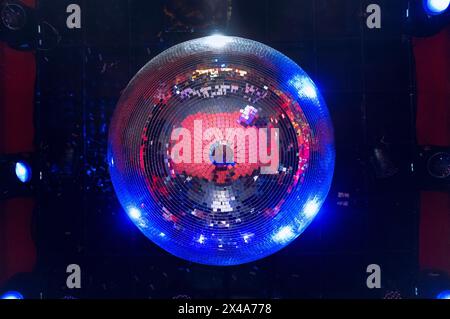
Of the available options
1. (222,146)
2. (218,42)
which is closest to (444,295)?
(222,146)

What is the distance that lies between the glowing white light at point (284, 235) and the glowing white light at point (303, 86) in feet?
1.17

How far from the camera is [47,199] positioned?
5.53 feet

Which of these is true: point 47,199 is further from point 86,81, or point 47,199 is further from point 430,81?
point 430,81

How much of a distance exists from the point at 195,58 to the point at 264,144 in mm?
285

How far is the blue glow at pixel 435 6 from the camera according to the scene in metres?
1.47

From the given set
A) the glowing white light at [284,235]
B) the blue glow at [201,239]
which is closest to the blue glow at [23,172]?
the blue glow at [201,239]

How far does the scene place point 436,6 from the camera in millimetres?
1493

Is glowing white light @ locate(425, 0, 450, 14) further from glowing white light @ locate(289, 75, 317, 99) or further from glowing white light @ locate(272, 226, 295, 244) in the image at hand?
glowing white light @ locate(272, 226, 295, 244)

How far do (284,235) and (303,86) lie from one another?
1.32 feet

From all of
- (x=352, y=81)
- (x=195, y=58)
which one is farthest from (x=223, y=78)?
(x=352, y=81)

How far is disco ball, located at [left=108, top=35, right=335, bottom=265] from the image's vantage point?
40.7 inches

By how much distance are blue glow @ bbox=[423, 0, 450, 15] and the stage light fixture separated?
1.64 metres

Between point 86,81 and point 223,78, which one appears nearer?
point 223,78
